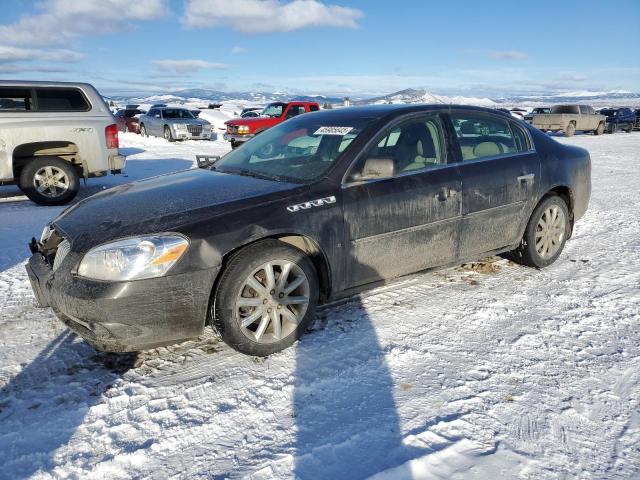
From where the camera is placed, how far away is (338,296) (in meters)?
3.37

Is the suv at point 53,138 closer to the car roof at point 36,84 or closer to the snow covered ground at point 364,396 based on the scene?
the car roof at point 36,84

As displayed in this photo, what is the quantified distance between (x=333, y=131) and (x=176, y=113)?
19.2 meters

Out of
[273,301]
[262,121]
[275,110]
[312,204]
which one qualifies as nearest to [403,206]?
[312,204]

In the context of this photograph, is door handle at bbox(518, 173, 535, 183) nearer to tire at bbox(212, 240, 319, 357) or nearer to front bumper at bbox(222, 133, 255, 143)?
tire at bbox(212, 240, 319, 357)

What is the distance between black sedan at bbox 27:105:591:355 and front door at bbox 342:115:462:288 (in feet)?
0.04

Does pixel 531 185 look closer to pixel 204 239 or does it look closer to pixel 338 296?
pixel 338 296

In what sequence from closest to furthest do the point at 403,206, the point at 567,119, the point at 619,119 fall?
the point at 403,206 → the point at 567,119 → the point at 619,119

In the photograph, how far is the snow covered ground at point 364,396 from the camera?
85.8 inches

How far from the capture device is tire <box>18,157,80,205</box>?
737cm

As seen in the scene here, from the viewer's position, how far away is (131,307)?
8.67 feet

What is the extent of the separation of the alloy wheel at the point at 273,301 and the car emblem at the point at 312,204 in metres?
0.34

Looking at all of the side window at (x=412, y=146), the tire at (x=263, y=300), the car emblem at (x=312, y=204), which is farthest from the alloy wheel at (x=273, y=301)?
the side window at (x=412, y=146)

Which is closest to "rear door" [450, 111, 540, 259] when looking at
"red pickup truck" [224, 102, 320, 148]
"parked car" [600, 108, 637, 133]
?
"red pickup truck" [224, 102, 320, 148]

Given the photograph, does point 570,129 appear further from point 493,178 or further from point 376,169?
point 376,169
